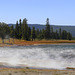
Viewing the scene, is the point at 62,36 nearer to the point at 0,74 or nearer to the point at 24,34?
the point at 24,34

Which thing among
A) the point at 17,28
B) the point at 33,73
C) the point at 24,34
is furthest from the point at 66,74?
the point at 17,28

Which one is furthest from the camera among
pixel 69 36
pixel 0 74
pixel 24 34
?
pixel 69 36

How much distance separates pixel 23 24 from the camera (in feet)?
483

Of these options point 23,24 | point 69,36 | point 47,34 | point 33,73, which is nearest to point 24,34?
point 23,24

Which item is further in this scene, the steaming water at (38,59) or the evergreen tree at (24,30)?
the evergreen tree at (24,30)

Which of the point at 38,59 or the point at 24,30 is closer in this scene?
the point at 38,59

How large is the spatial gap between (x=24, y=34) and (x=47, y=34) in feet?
80.5

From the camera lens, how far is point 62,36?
198 meters

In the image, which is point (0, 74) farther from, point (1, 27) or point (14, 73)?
point (1, 27)

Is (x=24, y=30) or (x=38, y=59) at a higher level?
(x=24, y=30)

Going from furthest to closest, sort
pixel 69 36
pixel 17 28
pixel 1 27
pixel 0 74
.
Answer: pixel 69 36, pixel 17 28, pixel 1 27, pixel 0 74

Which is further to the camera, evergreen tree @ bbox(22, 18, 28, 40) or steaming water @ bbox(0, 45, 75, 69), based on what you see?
evergreen tree @ bbox(22, 18, 28, 40)

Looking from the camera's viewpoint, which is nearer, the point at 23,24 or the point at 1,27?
the point at 1,27

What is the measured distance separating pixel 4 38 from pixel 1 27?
647 cm
